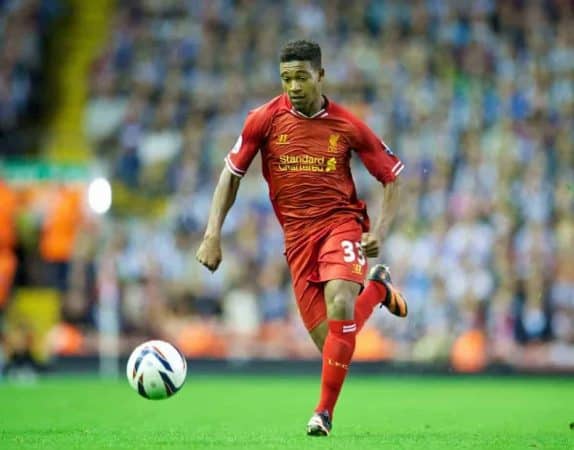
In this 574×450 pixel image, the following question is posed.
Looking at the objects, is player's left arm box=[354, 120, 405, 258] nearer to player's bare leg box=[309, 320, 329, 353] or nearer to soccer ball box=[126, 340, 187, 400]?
player's bare leg box=[309, 320, 329, 353]

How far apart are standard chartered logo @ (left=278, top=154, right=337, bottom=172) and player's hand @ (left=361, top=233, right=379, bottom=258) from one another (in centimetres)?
63

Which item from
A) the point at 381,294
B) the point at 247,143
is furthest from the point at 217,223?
the point at 381,294

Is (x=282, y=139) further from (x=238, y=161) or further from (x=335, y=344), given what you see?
(x=335, y=344)

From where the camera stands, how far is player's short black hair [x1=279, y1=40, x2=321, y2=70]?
8.96m

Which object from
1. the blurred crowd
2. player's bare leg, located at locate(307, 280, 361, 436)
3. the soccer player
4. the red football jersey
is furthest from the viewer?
the blurred crowd

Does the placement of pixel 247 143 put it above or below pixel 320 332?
above

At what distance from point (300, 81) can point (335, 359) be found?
1827mm

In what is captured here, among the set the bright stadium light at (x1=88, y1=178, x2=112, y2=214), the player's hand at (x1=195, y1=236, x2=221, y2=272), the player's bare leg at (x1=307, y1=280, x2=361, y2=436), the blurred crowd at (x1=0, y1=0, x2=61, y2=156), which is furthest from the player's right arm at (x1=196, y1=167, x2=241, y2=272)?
the blurred crowd at (x1=0, y1=0, x2=61, y2=156)

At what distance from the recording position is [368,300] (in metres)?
9.92

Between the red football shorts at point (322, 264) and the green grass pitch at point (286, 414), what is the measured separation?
86cm

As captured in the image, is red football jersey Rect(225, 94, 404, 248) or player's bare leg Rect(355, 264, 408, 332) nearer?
red football jersey Rect(225, 94, 404, 248)

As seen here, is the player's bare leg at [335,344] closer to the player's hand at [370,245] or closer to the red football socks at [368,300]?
the player's hand at [370,245]

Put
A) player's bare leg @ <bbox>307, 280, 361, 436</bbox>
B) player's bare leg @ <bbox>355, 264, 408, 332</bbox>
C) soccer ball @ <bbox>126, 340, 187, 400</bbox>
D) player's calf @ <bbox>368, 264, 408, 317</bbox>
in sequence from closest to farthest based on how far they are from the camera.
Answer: player's bare leg @ <bbox>307, 280, 361, 436</bbox>, soccer ball @ <bbox>126, 340, 187, 400</bbox>, player's bare leg @ <bbox>355, 264, 408, 332</bbox>, player's calf @ <bbox>368, 264, 408, 317</bbox>

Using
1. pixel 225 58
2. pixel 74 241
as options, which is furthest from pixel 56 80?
pixel 74 241
